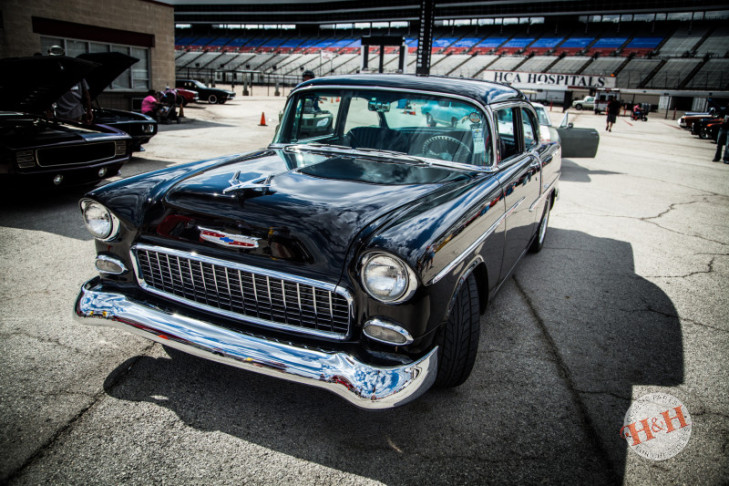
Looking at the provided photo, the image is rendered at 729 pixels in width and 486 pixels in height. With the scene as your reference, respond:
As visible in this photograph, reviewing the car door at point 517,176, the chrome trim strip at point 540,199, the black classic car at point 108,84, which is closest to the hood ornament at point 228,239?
the car door at point 517,176

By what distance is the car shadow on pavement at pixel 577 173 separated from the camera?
9.00m

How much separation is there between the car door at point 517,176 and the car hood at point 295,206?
47 centimetres

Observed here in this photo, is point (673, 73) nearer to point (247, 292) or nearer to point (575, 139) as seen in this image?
point (575, 139)

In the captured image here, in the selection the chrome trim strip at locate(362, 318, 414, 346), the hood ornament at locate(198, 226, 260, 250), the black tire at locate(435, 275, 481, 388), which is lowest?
the black tire at locate(435, 275, 481, 388)

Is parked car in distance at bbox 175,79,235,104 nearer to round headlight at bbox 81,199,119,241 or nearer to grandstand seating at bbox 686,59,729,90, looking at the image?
round headlight at bbox 81,199,119,241

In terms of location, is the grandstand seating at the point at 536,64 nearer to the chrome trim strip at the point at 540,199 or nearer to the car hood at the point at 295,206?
the chrome trim strip at the point at 540,199

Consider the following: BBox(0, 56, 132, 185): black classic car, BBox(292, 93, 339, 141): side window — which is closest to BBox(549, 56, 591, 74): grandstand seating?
BBox(0, 56, 132, 185): black classic car

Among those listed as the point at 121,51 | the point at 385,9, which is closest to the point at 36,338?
the point at 121,51

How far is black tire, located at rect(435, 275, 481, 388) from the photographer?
2.26 m

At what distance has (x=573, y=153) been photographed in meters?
9.30

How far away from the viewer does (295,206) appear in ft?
7.07

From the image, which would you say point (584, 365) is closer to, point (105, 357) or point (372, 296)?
point (372, 296)

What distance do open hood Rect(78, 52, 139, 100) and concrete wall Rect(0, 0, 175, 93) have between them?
7296mm

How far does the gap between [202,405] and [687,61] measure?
163 feet
